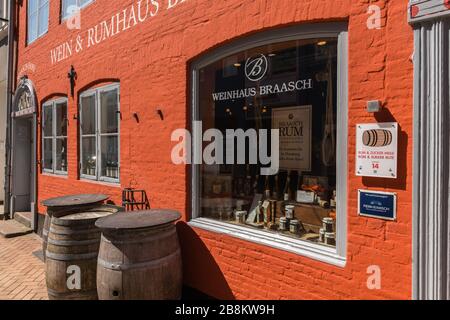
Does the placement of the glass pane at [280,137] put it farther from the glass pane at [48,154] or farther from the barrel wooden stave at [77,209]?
the glass pane at [48,154]

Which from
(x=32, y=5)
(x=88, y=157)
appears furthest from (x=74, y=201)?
(x=32, y=5)

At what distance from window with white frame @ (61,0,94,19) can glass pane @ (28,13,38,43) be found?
1.46 meters

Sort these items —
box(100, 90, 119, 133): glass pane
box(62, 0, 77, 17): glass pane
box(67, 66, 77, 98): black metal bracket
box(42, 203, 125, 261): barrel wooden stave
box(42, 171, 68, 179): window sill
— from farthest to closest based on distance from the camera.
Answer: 1. box(42, 171, 68, 179): window sill
2. box(62, 0, 77, 17): glass pane
3. box(67, 66, 77, 98): black metal bracket
4. box(100, 90, 119, 133): glass pane
5. box(42, 203, 125, 261): barrel wooden stave

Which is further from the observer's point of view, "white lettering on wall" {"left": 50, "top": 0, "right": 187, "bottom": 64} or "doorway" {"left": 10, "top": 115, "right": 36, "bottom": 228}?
"doorway" {"left": 10, "top": 115, "right": 36, "bottom": 228}

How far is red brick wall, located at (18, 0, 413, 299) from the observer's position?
220 centimetres

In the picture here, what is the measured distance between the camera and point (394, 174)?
2.19 metres

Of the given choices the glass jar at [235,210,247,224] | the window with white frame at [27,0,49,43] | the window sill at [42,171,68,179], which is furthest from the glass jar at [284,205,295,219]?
the window with white frame at [27,0,49,43]

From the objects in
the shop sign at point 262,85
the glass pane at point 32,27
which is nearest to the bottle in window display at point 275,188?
the shop sign at point 262,85

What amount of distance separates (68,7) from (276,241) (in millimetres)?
5566

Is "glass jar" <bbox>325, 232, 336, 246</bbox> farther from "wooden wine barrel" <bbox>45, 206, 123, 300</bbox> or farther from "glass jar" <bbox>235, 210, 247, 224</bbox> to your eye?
"wooden wine barrel" <bbox>45, 206, 123, 300</bbox>

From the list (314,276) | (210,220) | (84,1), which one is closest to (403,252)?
(314,276)

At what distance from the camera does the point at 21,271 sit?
447 centimetres

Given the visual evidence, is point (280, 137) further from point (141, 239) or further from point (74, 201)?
point (74, 201)

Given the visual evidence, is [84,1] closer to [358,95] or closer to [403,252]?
[358,95]
